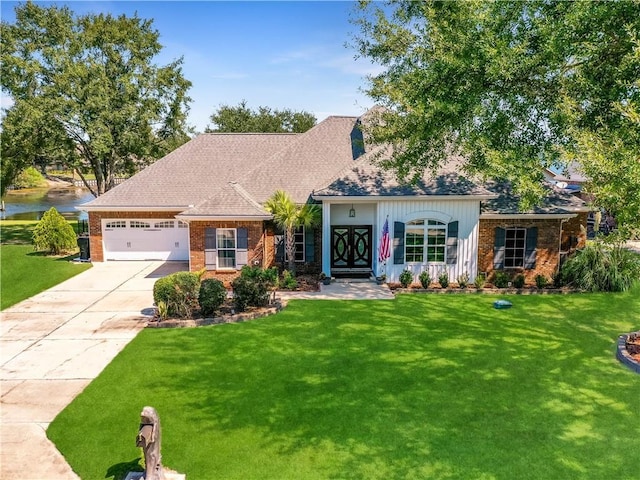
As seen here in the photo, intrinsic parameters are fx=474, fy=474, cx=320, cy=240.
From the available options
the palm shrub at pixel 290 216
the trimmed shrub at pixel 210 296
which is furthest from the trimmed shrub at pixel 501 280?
the trimmed shrub at pixel 210 296

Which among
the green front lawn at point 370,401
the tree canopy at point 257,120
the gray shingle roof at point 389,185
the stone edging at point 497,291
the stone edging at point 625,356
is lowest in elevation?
the green front lawn at point 370,401

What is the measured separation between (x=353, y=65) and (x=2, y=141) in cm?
2162

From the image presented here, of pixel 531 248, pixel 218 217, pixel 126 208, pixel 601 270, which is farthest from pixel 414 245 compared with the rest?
pixel 126 208

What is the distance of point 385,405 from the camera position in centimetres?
864

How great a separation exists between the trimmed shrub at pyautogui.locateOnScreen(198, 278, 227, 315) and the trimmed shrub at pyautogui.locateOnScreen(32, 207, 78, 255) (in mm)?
13447

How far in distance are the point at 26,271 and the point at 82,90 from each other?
12110 millimetres

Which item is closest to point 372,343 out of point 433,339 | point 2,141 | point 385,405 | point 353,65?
point 433,339

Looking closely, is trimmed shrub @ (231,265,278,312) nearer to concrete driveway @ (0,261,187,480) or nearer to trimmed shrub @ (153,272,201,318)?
trimmed shrub @ (153,272,201,318)

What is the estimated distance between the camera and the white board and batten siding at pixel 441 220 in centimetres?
1717

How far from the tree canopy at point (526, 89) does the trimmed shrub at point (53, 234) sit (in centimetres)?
1687

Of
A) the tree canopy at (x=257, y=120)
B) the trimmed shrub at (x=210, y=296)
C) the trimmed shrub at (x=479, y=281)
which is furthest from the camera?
the tree canopy at (x=257, y=120)

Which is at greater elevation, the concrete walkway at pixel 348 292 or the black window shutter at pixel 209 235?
the black window shutter at pixel 209 235

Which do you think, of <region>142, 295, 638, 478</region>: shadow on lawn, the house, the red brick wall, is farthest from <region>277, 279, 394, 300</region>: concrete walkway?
the red brick wall

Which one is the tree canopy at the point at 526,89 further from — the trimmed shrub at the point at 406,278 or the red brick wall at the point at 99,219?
the red brick wall at the point at 99,219
